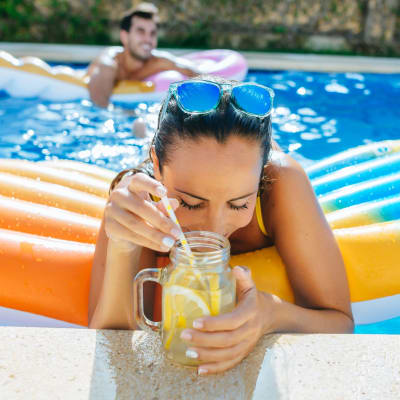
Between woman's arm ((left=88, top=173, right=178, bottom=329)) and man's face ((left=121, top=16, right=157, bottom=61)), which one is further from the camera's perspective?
man's face ((left=121, top=16, right=157, bottom=61))

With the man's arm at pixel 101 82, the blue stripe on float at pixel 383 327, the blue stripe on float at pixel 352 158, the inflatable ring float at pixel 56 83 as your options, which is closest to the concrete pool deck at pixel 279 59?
the inflatable ring float at pixel 56 83

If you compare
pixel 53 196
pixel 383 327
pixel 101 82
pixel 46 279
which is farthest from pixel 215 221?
pixel 101 82

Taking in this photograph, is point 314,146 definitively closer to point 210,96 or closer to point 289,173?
point 289,173

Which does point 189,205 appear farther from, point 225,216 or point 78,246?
point 78,246

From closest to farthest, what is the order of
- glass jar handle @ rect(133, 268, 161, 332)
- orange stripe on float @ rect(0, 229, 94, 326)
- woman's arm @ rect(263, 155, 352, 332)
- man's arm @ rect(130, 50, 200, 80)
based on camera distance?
glass jar handle @ rect(133, 268, 161, 332)
woman's arm @ rect(263, 155, 352, 332)
orange stripe on float @ rect(0, 229, 94, 326)
man's arm @ rect(130, 50, 200, 80)

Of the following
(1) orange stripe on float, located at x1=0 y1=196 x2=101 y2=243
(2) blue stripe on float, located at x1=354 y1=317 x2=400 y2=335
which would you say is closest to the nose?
(1) orange stripe on float, located at x1=0 y1=196 x2=101 y2=243

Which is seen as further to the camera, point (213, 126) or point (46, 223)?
point (46, 223)

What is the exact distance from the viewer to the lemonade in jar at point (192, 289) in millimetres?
1232

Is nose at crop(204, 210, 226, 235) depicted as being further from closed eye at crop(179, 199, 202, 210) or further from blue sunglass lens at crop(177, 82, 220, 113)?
blue sunglass lens at crop(177, 82, 220, 113)

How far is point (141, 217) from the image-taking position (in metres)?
1.29

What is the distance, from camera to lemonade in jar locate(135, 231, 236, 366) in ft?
4.04

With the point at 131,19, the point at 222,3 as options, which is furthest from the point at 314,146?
the point at 222,3

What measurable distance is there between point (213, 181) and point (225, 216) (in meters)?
0.13

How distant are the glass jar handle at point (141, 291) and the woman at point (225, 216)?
0.07m
